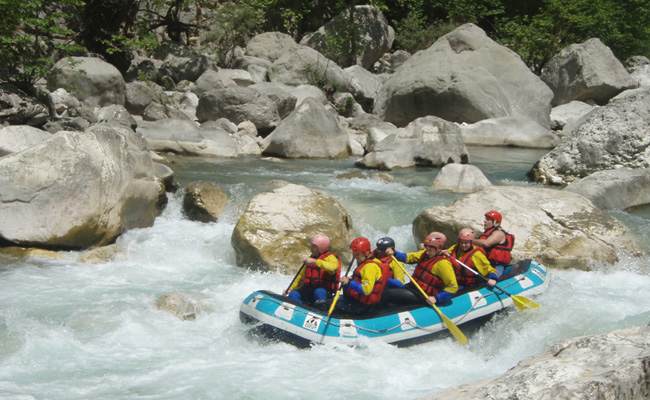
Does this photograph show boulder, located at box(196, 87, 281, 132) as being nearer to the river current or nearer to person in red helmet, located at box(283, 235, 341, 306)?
the river current

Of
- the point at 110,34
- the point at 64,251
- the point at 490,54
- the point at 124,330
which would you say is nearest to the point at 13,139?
the point at 64,251

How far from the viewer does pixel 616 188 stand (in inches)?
357

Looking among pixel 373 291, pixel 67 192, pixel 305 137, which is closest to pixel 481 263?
pixel 373 291

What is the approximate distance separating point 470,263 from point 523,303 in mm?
587

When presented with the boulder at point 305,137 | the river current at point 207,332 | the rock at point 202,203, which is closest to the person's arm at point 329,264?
the river current at point 207,332

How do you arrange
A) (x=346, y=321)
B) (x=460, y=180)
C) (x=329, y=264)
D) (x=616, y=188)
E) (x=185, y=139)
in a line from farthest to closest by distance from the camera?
(x=185, y=139) → (x=460, y=180) → (x=616, y=188) → (x=329, y=264) → (x=346, y=321)

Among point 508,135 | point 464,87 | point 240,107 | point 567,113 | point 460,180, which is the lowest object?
point 460,180

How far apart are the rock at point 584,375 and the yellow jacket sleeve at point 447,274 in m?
2.77

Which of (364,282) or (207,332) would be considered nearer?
(364,282)

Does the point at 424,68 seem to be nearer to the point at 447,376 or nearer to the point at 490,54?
the point at 490,54

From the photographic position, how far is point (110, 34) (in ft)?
59.9

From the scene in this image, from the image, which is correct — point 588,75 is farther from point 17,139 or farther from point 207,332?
point 207,332

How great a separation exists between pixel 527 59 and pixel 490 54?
4094 millimetres

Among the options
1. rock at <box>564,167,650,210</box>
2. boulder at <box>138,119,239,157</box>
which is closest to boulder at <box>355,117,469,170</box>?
boulder at <box>138,119,239,157</box>
